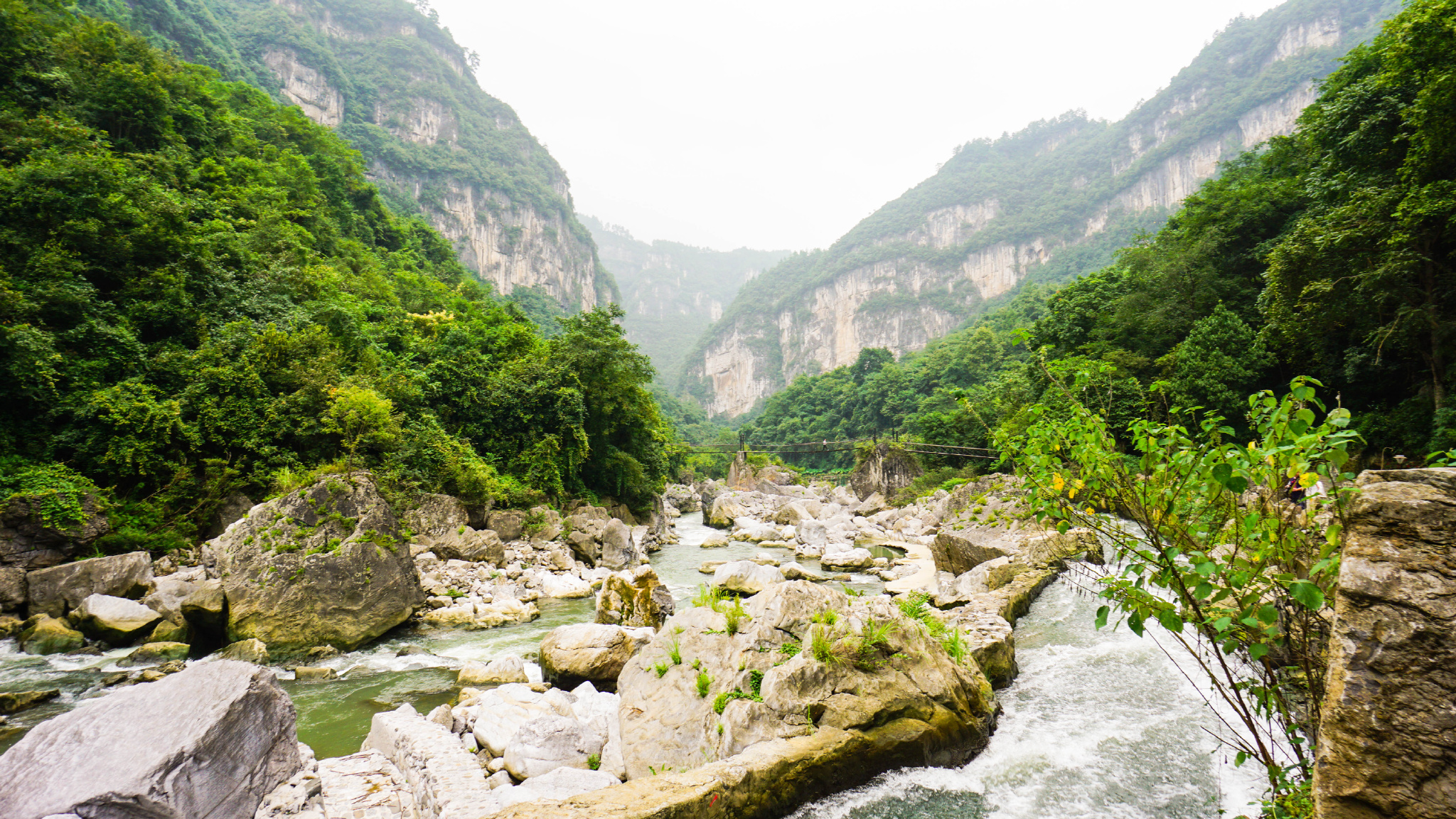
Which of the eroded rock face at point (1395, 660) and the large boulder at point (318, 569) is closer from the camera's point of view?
the eroded rock face at point (1395, 660)

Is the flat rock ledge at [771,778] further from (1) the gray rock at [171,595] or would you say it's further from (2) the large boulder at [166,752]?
(1) the gray rock at [171,595]

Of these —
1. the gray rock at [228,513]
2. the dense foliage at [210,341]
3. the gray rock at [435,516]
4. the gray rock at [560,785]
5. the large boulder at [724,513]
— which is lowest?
the large boulder at [724,513]

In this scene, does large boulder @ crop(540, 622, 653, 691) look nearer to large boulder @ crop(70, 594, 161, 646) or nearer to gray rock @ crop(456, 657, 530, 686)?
gray rock @ crop(456, 657, 530, 686)

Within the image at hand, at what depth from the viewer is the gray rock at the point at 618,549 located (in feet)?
53.1

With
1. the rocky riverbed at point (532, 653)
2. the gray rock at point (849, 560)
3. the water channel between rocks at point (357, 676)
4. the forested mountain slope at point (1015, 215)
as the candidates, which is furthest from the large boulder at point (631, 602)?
the forested mountain slope at point (1015, 215)

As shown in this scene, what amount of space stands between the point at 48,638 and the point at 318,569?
10.9 feet

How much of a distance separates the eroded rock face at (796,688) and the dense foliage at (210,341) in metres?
9.10

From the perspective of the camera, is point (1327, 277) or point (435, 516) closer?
point (1327, 277)

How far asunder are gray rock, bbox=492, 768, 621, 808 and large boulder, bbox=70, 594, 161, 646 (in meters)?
8.26

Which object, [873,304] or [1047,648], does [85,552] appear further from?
[873,304]

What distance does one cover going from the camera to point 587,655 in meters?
7.24

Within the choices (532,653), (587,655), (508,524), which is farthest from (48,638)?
(508,524)

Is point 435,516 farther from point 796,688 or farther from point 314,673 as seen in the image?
point 796,688

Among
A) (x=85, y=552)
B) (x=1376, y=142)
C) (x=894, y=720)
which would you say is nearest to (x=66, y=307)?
(x=85, y=552)
